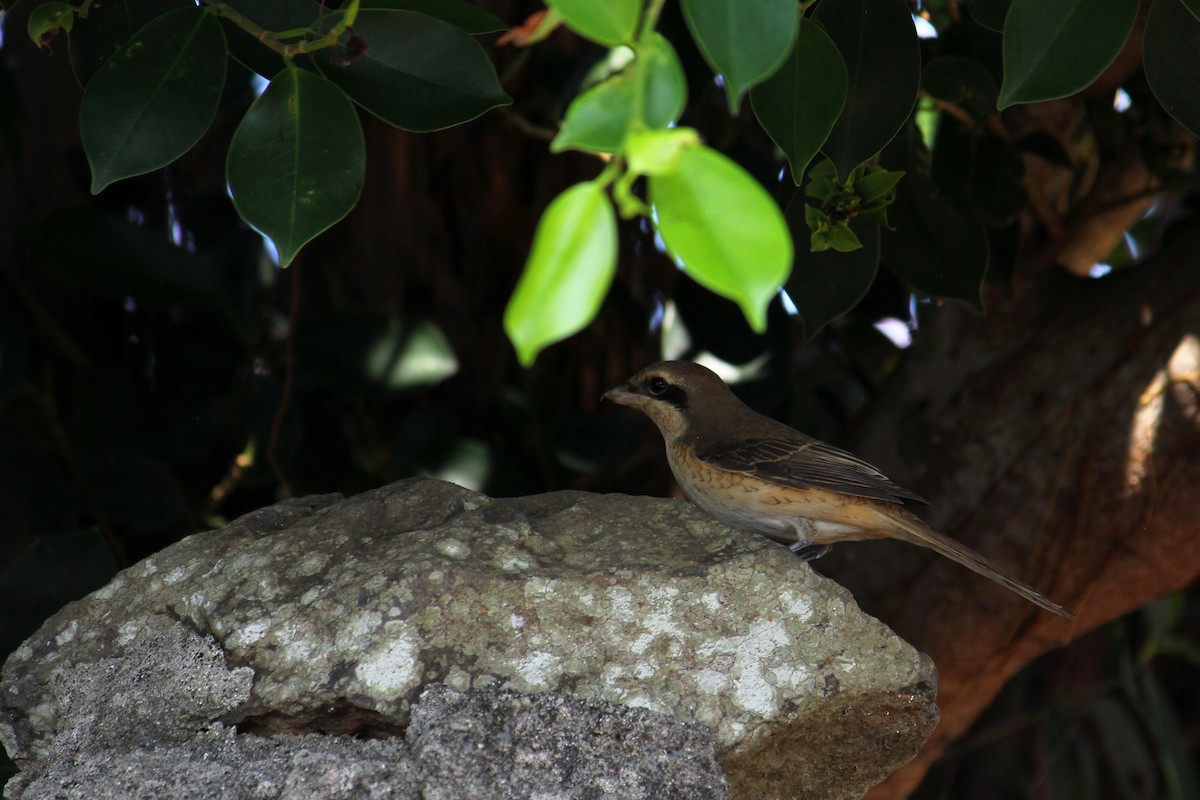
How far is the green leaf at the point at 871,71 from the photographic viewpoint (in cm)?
277

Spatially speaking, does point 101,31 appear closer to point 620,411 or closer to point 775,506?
point 775,506

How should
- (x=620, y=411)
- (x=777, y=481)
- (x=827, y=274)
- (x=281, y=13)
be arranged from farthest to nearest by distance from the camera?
(x=620, y=411) < (x=777, y=481) < (x=827, y=274) < (x=281, y=13)

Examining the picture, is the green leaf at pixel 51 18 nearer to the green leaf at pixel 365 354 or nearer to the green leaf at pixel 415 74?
the green leaf at pixel 415 74

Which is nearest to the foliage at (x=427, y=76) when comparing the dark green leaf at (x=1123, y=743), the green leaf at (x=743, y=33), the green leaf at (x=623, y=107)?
the green leaf at (x=743, y=33)

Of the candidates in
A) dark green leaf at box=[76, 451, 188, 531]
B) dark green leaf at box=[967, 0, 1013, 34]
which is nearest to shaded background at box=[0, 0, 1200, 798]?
dark green leaf at box=[76, 451, 188, 531]

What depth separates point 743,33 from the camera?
1.55 meters

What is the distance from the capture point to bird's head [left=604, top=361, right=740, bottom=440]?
417 centimetres

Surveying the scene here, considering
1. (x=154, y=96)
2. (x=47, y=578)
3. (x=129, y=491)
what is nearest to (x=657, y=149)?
(x=154, y=96)

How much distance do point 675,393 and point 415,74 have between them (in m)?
1.83

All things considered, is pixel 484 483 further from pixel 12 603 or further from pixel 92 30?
pixel 92 30

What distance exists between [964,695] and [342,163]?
3.20 m

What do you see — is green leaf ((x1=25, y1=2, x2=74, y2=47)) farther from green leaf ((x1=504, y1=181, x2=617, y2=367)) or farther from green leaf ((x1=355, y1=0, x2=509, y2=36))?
green leaf ((x1=504, y1=181, x2=617, y2=367))

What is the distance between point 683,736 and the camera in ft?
7.99

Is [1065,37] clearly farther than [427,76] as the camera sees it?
No
